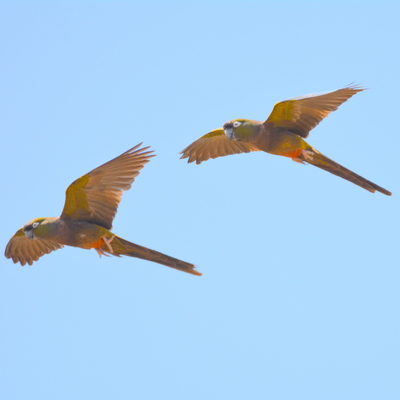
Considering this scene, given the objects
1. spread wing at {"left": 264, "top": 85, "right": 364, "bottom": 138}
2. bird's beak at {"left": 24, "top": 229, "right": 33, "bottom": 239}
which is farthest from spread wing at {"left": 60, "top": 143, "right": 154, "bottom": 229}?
spread wing at {"left": 264, "top": 85, "right": 364, "bottom": 138}

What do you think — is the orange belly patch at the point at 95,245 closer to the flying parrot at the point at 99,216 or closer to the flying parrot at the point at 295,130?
the flying parrot at the point at 99,216

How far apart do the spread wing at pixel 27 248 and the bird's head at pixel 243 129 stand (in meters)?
3.51

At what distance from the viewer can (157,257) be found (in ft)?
41.2

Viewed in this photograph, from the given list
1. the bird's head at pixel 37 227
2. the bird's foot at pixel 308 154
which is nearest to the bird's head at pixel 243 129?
the bird's foot at pixel 308 154

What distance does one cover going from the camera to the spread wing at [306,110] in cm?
1331

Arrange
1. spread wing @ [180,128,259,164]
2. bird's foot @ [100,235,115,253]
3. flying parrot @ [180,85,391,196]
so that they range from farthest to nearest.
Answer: spread wing @ [180,128,259,164]
flying parrot @ [180,85,391,196]
bird's foot @ [100,235,115,253]

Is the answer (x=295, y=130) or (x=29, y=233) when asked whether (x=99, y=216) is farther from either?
(x=295, y=130)

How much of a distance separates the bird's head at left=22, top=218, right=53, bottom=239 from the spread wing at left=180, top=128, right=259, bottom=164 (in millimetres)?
3570

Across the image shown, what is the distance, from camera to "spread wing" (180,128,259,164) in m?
15.0

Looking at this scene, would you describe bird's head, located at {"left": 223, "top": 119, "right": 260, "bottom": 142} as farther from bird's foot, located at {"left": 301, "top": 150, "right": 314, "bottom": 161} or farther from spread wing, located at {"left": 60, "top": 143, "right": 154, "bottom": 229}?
spread wing, located at {"left": 60, "top": 143, "right": 154, "bottom": 229}

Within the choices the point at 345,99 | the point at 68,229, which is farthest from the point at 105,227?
the point at 345,99

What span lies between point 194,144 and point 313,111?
2.58m

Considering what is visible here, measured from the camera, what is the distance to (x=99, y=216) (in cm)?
1292

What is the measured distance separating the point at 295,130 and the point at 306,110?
41cm
